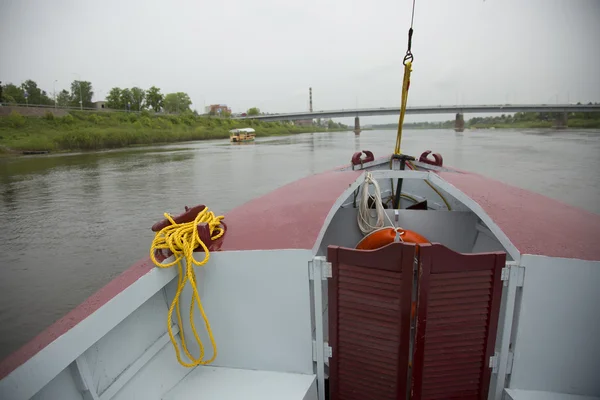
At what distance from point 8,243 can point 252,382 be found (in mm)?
6461

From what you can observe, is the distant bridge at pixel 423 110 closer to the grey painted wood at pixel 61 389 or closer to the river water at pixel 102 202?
the river water at pixel 102 202

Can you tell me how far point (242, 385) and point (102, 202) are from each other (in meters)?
8.41

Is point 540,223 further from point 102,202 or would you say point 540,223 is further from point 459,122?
point 459,122

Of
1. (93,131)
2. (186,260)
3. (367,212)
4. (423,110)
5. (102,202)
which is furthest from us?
(423,110)

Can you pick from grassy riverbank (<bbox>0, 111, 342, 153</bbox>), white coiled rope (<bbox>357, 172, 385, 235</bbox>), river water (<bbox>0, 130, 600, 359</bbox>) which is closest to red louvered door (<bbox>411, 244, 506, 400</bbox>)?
white coiled rope (<bbox>357, 172, 385, 235</bbox>)

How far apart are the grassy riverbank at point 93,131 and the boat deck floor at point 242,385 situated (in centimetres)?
2326

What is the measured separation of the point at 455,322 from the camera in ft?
4.51

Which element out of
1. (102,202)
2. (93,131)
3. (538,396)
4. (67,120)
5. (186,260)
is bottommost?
(102,202)

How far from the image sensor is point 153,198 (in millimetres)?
8844

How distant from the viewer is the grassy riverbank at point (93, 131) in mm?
21312

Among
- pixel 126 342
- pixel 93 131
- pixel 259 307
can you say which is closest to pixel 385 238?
pixel 259 307

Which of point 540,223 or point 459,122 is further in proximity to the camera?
point 459,122

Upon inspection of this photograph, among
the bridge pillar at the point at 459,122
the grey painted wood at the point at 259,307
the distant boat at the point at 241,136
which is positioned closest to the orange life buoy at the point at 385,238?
the grey painted wood at the point at 259,307

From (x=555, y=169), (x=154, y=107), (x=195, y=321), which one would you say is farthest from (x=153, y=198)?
(x=154, y=107)
